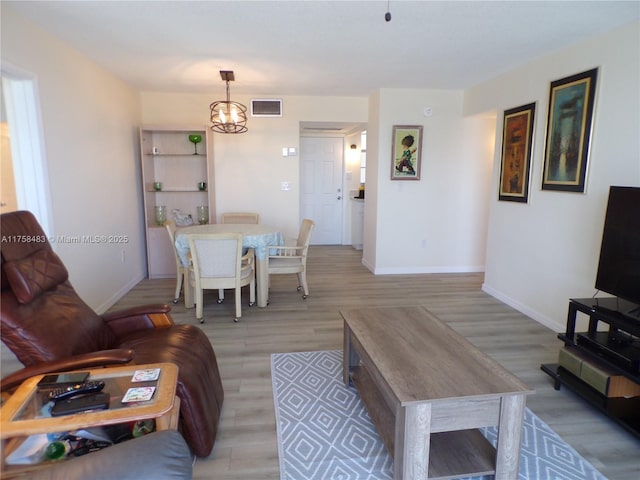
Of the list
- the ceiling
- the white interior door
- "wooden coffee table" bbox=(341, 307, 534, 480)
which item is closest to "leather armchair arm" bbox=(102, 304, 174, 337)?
"wooden coffee table" bbox=(341, 307, 534, 480)

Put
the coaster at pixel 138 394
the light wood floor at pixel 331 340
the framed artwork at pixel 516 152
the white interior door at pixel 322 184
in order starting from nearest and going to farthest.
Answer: the coaster at pixel 138 394
the light wood floor at pixel 331 340
the framed artwork at pixel 516 152
the white interior door at pixel 322 184

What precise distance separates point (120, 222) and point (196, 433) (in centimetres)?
325

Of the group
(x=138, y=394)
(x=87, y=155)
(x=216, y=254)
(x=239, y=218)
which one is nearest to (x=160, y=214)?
(x=239, y=218)

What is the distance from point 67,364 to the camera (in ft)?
5.25

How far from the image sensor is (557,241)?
330 cm

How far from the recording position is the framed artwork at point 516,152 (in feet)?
12.0

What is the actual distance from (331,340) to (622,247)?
81.5 inches

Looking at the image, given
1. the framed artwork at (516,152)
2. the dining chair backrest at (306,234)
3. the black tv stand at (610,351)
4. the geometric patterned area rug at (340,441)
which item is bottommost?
the geometric patterned area rug at (340,441)

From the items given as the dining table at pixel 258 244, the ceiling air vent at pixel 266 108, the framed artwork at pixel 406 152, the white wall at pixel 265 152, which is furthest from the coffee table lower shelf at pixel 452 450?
the ceiling air vent at pixel 266 108

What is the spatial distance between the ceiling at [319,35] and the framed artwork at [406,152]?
30.1 inches

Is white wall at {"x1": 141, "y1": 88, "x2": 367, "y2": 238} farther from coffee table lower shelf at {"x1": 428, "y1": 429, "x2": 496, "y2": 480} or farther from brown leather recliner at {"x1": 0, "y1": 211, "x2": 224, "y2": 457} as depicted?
coffee table lower shelf at {"x1": 428, "y1": 429, "x2": 496, "y2": 480}

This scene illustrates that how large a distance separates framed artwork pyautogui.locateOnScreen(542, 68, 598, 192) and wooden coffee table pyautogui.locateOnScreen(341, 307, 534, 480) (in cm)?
201

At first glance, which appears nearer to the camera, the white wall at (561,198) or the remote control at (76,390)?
the remote control at (76,390)

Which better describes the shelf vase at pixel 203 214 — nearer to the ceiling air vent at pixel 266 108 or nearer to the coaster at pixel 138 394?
the ceiling air vent at pixel 266 108
